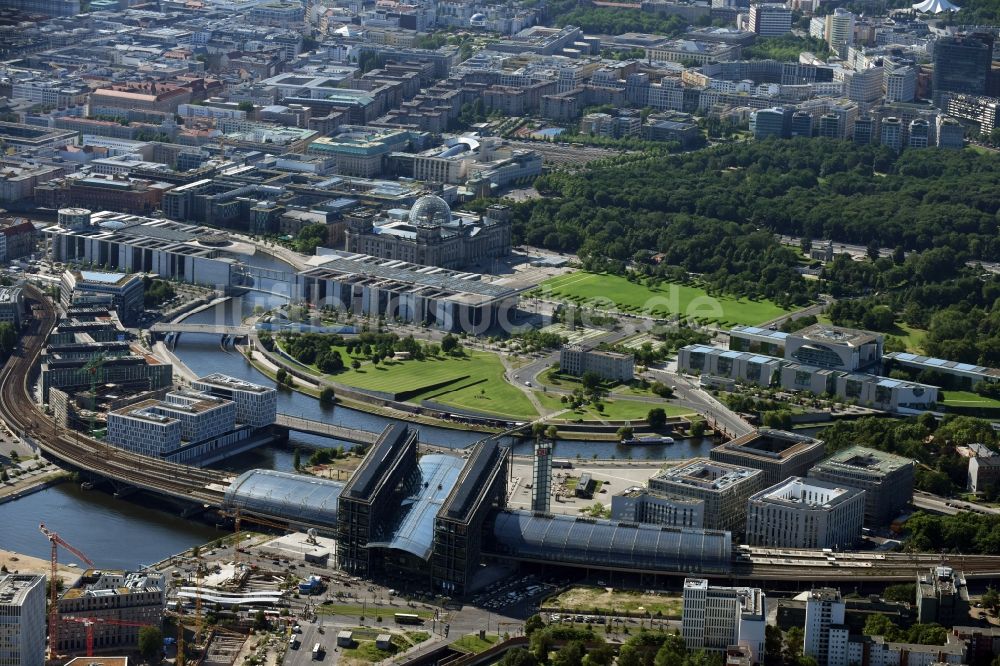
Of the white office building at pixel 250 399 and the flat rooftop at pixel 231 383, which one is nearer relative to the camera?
the white office building at pixel 250 399

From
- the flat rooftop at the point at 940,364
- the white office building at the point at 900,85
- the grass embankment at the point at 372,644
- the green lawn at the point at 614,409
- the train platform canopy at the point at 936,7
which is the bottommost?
the grass embankment at the point at 372,644

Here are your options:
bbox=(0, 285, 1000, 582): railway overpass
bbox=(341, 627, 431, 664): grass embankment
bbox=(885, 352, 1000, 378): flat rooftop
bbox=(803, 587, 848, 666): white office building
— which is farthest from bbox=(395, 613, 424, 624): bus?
bbox=(885, 352, 1000, 378): flat rooftop

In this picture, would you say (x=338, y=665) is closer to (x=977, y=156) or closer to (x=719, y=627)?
(x=719, y=627)

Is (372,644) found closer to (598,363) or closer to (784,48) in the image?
(598,363)

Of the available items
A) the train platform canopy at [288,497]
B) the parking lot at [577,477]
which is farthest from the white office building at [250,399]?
the parking lot at [577,477]

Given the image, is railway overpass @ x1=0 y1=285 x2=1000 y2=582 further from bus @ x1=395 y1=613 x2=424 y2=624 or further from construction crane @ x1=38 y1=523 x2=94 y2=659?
construction crane @ x1=38 y1=523 x2=94 y2=659

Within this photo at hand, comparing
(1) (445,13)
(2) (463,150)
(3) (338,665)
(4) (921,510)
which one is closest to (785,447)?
(4) (921,510)

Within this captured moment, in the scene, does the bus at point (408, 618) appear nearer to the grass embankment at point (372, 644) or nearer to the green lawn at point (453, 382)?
the grass embankment at point (372, 644)
